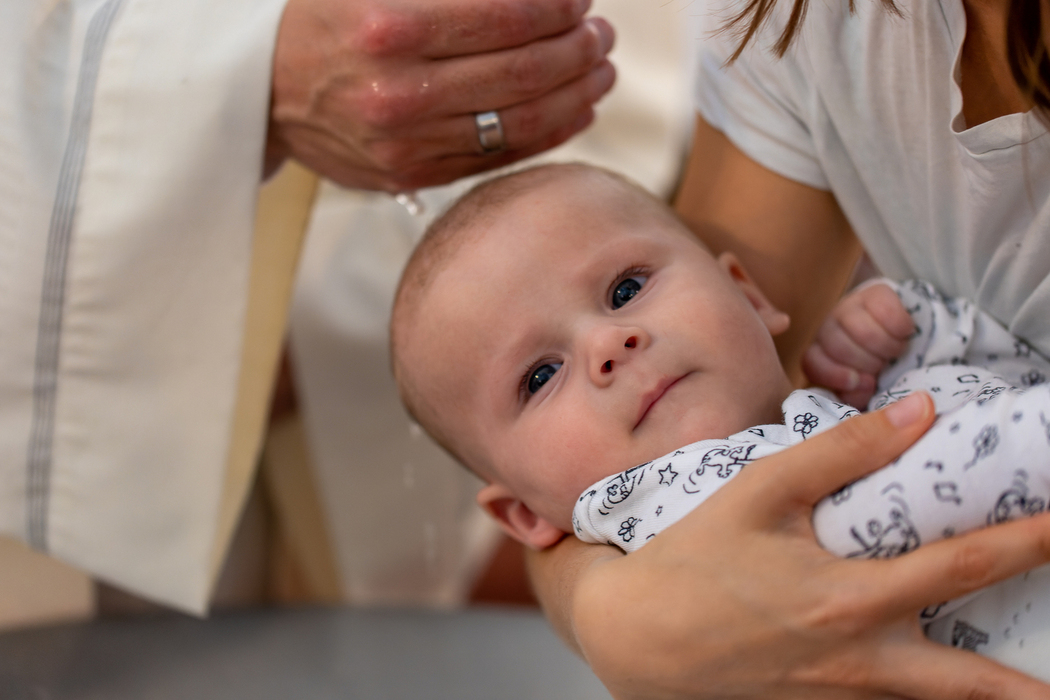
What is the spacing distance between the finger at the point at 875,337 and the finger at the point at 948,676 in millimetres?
286

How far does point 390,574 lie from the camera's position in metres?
1.28

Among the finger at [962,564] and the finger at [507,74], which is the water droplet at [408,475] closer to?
the finger at [507,74]

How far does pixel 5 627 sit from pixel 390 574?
18.9 inches

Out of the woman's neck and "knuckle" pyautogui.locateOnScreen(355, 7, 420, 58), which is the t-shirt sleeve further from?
"knuckle" pyautogui.locateOnScreen(355, 7, 420, 58)

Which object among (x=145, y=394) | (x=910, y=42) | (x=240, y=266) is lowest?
(x=145, y=394)

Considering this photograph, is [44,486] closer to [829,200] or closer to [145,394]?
[145,394]

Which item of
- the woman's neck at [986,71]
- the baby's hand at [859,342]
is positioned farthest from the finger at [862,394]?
the woman's neck at [986,71]

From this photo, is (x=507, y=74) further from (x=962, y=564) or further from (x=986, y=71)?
(x=962, y=564)

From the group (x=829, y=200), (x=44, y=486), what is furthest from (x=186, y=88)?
(x=829, y=200)

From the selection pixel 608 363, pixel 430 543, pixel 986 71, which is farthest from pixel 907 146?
pixel 430 543

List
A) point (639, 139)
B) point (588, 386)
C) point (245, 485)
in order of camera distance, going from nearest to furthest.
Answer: point (588, 386) → point (245, 485) → point (639, 139)

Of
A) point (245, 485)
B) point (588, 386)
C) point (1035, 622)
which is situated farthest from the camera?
point (245, 485)

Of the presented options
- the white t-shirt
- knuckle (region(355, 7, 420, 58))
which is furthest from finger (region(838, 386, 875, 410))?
knuckle (region(355, 7, 420, 58))

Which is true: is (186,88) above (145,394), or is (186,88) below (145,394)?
above
